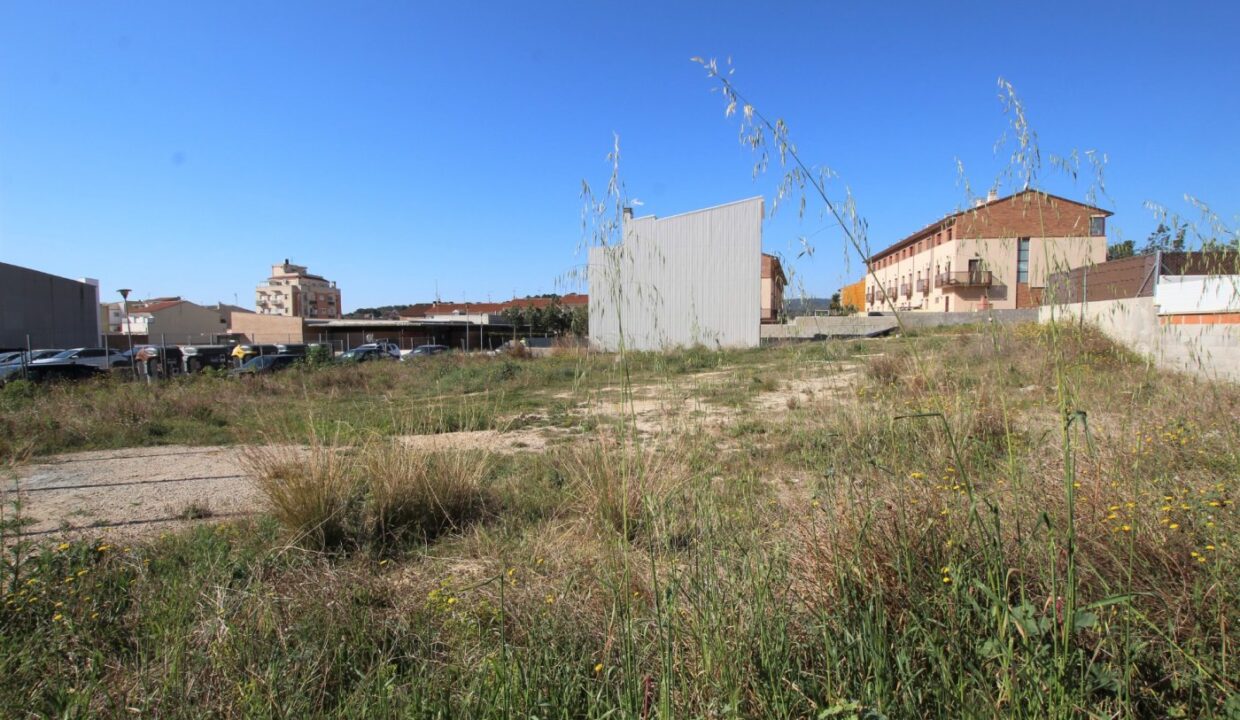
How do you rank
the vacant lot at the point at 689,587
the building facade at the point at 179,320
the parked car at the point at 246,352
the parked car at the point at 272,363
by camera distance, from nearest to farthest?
the vacant lot at the point at 689,587 < the parked car at the point at 272,363 < the parked car at the point at 246,352 < the building facade at the point at 179,320

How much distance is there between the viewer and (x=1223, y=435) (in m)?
2.79

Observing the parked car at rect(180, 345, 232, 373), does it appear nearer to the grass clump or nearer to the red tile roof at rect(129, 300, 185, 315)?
the grass clump

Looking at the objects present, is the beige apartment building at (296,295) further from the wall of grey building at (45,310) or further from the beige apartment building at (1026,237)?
the beige apartment building at (1026,237)

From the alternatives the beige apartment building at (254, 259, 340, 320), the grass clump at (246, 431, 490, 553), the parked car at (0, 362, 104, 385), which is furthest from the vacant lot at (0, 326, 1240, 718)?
the beige apartment building at (254, 259, 340, 320)

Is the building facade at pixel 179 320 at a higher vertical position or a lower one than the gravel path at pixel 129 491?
higher

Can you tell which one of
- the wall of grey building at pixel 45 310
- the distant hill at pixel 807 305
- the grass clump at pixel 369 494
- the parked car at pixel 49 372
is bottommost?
the grass clump at pixel 369 494

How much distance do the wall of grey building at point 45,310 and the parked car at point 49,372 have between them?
548 inches

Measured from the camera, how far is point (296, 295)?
312ft

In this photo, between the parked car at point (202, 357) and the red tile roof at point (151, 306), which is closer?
the parked car at point (202, 357)

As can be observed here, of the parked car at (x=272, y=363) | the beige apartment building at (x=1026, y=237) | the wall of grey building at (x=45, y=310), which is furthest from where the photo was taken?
the wall of grey building at (x=45, y=310)

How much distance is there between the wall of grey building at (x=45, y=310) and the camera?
100 ft

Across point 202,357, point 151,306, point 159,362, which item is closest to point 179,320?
point 151,306

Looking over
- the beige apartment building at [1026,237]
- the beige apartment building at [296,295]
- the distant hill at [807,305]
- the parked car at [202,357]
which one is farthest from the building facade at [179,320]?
the beige apartment building at [1026,237]

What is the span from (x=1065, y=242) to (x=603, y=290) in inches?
62.9
